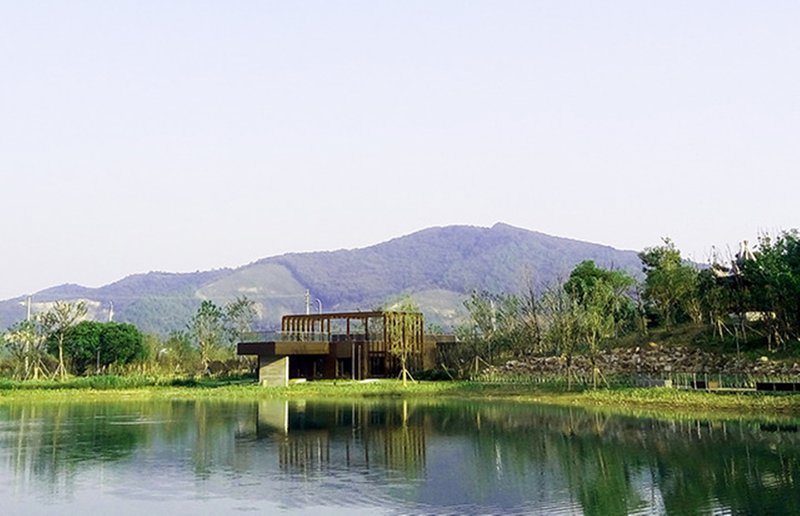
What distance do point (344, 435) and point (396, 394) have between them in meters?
14.6

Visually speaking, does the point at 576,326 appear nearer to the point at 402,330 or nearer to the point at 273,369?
the point at 402,330

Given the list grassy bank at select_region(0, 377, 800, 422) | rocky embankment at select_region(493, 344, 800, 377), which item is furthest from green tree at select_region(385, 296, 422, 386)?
rocky embankment at select_region(493, 344, 800, 377)

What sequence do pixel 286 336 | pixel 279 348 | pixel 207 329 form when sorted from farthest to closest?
1. pixel 207 329
2. pixel 286 336
3. pixel 279 348

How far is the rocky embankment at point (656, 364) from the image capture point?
112 feet

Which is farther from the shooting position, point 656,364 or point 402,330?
point 402,330

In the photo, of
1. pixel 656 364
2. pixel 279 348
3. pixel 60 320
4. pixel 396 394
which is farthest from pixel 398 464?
pixel 60 320

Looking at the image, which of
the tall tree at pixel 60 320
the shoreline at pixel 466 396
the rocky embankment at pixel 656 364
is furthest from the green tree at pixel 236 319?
the rocky embankment at pixel 656 364

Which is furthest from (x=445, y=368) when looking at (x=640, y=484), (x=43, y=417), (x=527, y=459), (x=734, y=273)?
(x=640, y=484)

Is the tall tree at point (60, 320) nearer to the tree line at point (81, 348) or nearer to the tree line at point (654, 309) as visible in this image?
the tree line at point (81, 348)

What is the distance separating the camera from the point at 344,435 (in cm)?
2573

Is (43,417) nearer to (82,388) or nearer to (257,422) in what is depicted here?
(257,422)

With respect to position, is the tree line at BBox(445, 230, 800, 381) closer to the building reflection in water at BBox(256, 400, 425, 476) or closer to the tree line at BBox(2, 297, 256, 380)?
the building reflection in water at BBox(256, 400, 425, 476)

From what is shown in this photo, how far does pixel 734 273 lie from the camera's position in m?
40.1

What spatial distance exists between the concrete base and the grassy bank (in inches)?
40.7
